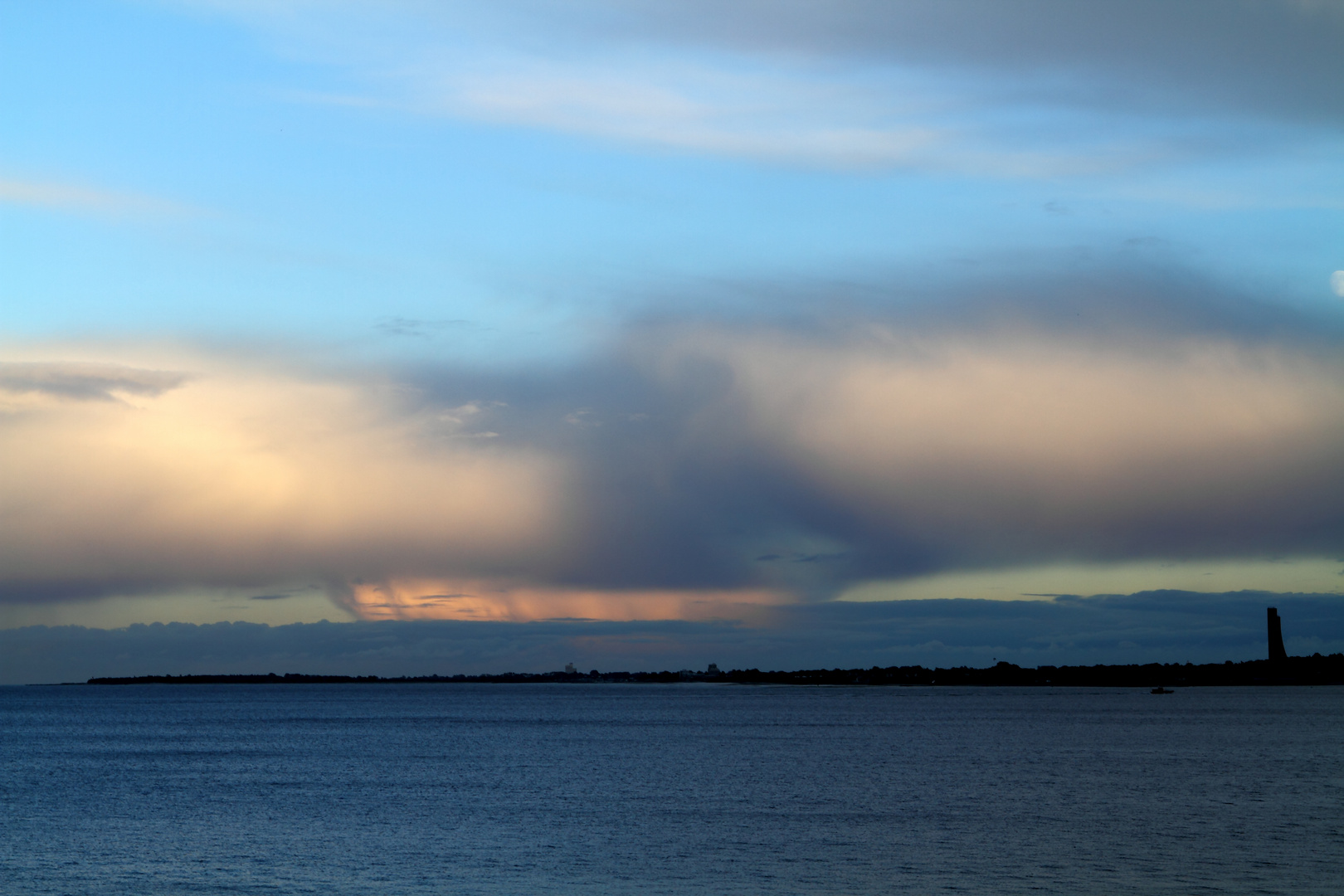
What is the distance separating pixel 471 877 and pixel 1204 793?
4112 cm

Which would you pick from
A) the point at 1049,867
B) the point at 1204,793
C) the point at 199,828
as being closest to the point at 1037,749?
the point at 1204,793

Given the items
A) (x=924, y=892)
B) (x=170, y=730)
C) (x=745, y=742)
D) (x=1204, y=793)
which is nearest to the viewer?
(x=924, y=892)

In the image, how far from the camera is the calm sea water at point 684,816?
39.6 metres

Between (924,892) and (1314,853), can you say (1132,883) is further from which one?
(1314,853)

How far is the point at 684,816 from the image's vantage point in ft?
182

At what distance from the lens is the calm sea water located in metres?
39.6

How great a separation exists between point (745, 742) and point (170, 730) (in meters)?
72.9

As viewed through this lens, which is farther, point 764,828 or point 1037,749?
point 1037,749

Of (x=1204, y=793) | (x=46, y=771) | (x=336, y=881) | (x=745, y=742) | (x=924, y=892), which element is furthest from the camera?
(x=745, y=742)

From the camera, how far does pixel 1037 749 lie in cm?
9562

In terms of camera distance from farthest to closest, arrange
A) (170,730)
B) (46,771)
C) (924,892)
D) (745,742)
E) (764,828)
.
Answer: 1. (170,730)
2. (745,742)
3. (46,771)
4. (764,828)
5. (924,892)

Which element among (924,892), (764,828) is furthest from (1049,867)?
(764,828)

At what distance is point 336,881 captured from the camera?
3944 cm

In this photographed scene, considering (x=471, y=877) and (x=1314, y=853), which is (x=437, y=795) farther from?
(x=1314, y=853)
